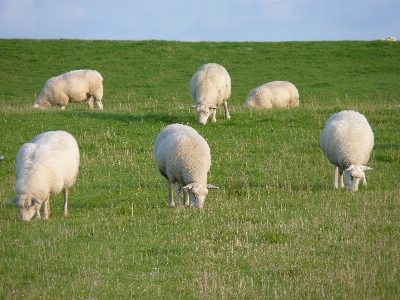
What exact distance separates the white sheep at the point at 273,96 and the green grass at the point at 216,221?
14.7ft

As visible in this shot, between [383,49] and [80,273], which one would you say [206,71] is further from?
[383,49]

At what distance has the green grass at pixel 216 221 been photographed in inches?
281

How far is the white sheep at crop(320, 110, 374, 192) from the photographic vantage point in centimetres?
1267

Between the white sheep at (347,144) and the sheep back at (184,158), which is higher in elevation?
the white sheep at (347,144)

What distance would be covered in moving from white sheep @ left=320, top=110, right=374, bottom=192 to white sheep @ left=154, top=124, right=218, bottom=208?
9.31ft

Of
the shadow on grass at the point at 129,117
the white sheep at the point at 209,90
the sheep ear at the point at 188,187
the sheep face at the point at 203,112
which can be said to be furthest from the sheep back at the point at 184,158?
the shadow on grass at the point at 129,117

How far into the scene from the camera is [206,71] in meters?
20.1

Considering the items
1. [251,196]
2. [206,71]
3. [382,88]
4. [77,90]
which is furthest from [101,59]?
[251,196]

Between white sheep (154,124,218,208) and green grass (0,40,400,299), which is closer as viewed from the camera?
green grass (0,40,400,299)

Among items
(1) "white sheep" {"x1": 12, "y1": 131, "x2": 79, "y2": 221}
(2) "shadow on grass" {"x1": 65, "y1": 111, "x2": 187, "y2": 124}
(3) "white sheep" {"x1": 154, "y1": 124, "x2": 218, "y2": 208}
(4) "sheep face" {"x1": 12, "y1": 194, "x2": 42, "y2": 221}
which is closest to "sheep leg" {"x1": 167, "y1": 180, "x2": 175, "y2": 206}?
(3) "white sheep" {"x1": 154, "y1": 124, "x2": 218, "y2": 208}

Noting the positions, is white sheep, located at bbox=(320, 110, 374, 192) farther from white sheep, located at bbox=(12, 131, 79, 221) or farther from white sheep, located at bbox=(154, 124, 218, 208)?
white sheep, located at bbox=(12, 131, 79, 221)

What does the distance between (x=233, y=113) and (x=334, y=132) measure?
7702 millimetres

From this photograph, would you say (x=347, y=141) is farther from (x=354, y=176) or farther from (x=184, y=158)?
(x=184, y=158)

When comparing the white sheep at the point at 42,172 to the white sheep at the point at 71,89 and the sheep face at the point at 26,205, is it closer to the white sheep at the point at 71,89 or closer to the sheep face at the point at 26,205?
the sheep face at the point at 26,205
